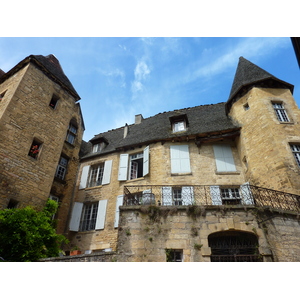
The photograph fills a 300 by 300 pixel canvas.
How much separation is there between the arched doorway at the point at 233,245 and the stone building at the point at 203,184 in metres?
0.03

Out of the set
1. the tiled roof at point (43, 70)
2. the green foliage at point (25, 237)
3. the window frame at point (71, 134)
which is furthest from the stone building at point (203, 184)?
the tiled roof at point (43, 70)

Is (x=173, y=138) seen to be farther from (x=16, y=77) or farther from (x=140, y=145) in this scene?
(x=16, y=77)

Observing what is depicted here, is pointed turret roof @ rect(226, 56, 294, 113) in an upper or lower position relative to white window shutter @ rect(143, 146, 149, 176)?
upper

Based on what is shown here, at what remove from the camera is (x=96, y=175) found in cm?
1301

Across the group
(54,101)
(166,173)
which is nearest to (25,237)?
(166,173)

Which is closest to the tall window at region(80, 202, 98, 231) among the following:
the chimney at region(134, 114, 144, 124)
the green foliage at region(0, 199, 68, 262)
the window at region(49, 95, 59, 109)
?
the green foliage at region(0, 199, 68, 262)

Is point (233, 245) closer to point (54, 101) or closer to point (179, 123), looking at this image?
point (179, 123)

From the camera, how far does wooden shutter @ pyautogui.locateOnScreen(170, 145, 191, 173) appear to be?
36.4ft

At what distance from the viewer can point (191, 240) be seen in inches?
284

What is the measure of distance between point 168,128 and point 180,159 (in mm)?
2654

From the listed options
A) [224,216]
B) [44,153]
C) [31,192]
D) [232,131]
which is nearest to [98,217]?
[31,192]

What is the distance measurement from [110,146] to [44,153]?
4.13m

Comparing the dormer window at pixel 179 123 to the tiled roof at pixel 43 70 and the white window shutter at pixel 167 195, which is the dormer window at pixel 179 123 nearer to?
the white window shutter at pixel 167 195

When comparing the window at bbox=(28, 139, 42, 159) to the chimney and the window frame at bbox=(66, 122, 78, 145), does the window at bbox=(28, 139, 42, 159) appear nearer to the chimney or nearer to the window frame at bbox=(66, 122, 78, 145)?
the window frame at bbox=(66, 122, 78, 145)
